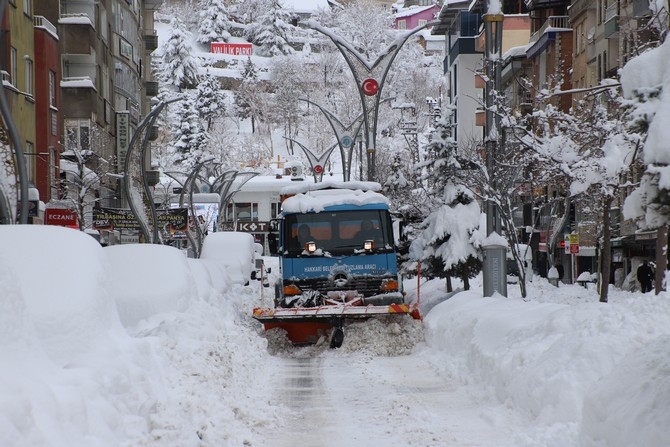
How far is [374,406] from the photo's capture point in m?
13.1

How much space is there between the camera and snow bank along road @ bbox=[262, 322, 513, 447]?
10.8m

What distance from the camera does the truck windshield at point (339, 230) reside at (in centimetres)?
2392

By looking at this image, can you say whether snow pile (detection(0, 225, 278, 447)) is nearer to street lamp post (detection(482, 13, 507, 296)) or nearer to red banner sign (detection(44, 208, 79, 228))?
street lamp post (detection(482, 13, 507, 296))

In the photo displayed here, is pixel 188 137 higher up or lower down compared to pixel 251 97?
lower down

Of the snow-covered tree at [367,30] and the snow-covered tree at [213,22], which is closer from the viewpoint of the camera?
the snow-covered tree at [367,30]

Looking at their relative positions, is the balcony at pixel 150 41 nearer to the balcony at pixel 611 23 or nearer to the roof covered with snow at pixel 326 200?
the balcony at pixel 611 23

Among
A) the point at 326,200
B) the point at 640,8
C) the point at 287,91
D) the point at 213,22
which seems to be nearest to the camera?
the point at 326,200

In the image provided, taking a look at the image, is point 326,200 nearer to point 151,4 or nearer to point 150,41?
point 150,41

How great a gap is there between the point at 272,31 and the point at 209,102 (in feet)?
95.4

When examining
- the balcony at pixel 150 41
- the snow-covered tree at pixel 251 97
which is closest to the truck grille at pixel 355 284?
the balcony at pixel 150 41

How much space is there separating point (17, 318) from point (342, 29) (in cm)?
17294

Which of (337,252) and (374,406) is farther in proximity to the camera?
(337,252)

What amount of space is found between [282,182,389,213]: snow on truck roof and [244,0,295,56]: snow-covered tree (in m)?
158

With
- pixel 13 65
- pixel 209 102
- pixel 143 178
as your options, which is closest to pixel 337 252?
pixel 143 178
